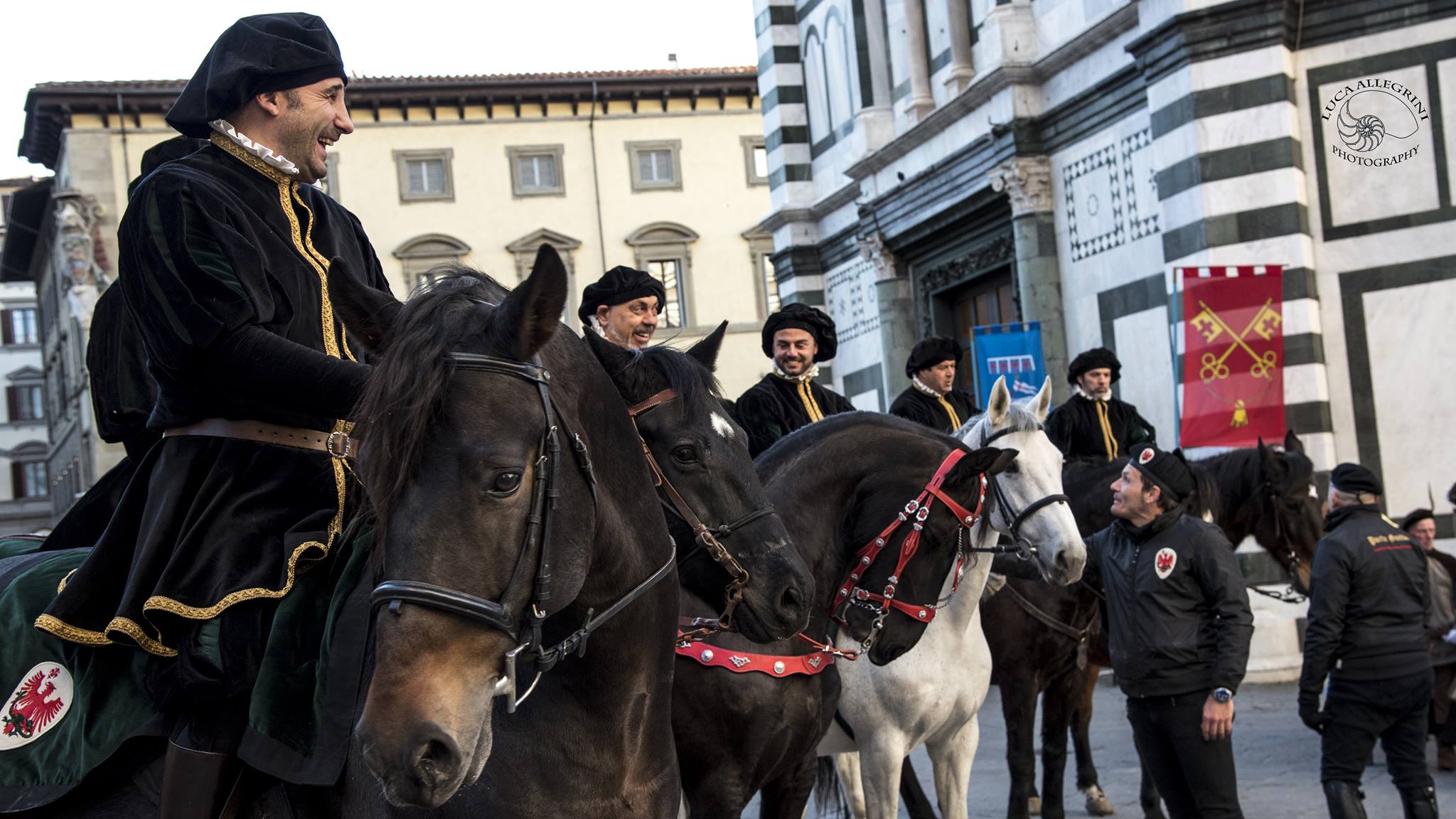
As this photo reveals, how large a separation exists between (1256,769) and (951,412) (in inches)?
122

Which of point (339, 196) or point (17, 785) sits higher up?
point (339, 196)

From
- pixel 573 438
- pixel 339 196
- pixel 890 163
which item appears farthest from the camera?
pixel 339 196

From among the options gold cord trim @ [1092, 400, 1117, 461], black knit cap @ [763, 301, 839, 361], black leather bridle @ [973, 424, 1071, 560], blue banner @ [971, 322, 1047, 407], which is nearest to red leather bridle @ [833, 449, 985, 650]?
black leather bridle @ [973, 424, 1071, 560]

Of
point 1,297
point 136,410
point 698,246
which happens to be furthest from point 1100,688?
point 1,297

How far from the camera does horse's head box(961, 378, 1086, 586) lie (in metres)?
6.55

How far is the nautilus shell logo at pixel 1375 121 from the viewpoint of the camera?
1216 centimetres

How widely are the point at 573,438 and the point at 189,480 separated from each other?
0.99 metres

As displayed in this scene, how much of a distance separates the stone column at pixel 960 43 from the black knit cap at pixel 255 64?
45.1 ft

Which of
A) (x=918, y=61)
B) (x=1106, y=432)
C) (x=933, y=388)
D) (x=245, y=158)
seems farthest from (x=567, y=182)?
(x=245, y=158)

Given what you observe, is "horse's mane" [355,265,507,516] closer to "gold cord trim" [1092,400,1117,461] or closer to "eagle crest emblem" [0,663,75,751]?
"eagle crest emblem" [0,663,75,751]

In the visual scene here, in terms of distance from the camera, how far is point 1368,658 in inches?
283

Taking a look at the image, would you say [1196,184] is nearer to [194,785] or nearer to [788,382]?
[788,382]

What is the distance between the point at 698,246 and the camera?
4381 centimetres

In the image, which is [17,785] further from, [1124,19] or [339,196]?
[339,196]
